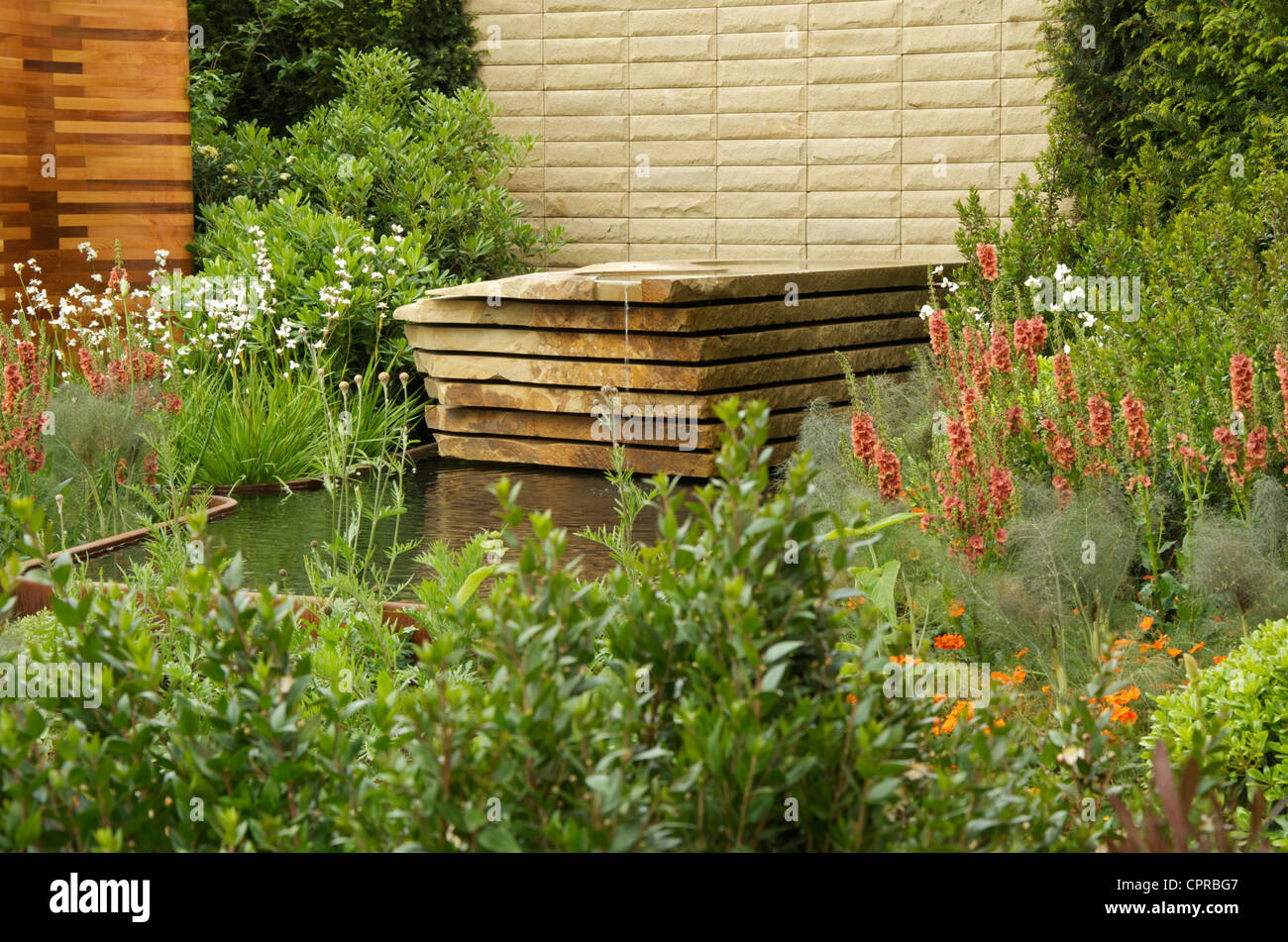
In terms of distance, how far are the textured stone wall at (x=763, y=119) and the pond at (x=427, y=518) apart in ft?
12.4


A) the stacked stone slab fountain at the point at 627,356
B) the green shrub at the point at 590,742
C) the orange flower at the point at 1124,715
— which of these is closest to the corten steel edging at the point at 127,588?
the green shrub at the point at 590,742

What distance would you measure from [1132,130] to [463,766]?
309 inches

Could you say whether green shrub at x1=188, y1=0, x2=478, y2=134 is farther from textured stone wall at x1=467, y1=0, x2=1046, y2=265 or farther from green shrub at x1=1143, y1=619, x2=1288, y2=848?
green shrub at x1=1143, y1=619, x2=1288, y2=848

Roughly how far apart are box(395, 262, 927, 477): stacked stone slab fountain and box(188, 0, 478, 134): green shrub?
3778 millimetres

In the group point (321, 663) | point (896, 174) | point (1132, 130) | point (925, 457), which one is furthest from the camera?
point (896, 174)

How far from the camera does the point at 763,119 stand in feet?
32.9

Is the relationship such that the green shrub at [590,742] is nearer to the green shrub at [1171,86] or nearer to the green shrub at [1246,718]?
the green shrub at [1246,718]

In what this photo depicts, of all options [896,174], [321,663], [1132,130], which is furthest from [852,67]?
[321,663]

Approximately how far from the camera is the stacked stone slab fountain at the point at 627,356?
21.9ft

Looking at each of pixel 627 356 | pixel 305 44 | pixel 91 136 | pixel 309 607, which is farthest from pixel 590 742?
pixel 305 44

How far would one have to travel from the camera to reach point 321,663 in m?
2.94

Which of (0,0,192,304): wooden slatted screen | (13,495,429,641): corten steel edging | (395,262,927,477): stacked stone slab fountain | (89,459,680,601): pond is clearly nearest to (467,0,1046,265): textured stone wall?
(395,262,927,477): stacked stone slab fountain
